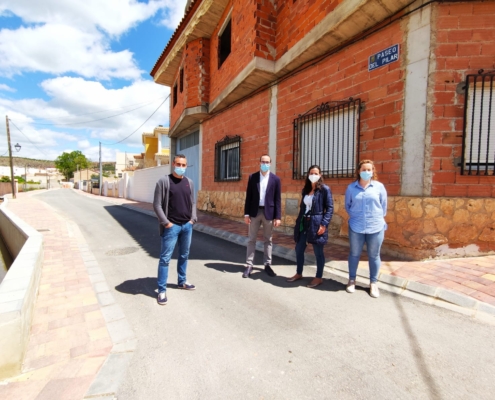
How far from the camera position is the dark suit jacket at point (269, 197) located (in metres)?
4.29

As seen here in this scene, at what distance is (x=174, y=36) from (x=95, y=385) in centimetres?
1222

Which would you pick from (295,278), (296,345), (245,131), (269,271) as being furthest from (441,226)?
(245,131)

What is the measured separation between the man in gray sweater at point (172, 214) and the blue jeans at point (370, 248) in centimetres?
224

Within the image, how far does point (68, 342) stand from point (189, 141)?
12.2 m

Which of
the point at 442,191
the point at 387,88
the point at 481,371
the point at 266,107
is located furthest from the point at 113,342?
the point at 266,107

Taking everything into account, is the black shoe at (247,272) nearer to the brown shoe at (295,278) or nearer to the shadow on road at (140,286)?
the brown shoe at (295,278)

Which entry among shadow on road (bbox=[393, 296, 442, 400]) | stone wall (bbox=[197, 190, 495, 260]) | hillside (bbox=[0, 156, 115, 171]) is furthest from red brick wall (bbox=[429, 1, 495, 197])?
hillside (bbox=[0, 156, 115, 171])

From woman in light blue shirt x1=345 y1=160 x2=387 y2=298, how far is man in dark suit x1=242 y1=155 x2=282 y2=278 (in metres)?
1.14

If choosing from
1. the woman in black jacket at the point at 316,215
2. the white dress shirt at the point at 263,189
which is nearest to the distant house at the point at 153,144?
the white dress shirt at the point at 263,189

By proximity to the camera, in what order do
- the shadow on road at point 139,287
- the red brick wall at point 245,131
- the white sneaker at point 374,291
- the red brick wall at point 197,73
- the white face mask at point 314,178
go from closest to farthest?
1. the white sneaker at point 374,291
2. the shadow on road at point 139,287
3. the white face mask at point 314,178
4. the red brick wall at point 245,131
5. the red brick wall at point 197,73

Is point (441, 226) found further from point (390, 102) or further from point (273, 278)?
point (273, 278)

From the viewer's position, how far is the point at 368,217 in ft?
11.6

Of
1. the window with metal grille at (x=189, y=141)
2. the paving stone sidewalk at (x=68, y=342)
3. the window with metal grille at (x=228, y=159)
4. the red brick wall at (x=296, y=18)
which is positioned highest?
the red brick wall at (x=296, y=18)

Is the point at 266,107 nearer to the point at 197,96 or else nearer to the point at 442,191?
the point at 197,96
